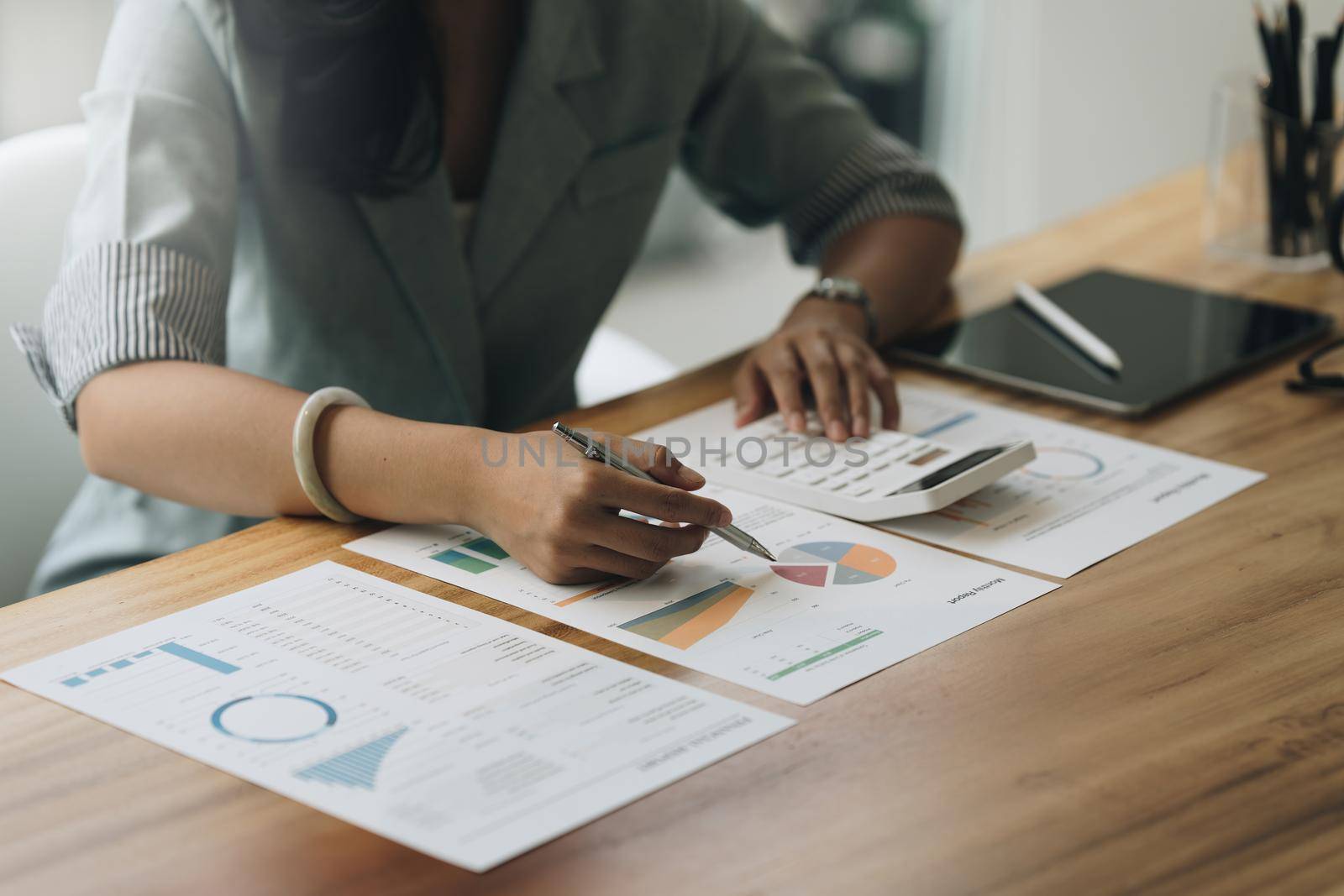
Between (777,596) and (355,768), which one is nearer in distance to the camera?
(355,768)

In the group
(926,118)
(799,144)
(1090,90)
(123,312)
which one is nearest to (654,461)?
(123,312)

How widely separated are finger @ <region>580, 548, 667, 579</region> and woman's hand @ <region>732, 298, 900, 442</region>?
0.24m

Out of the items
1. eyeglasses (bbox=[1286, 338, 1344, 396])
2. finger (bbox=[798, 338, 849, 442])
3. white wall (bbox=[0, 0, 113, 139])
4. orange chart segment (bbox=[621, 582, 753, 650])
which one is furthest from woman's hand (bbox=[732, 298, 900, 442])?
white wall (bbox=[0, 0, 113, 139])

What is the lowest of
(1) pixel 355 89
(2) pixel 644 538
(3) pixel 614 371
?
(3) pixel 614 371

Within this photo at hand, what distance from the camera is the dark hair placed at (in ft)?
3.33

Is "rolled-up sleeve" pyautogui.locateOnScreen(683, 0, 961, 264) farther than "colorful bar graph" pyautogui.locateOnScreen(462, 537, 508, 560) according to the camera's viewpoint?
Yes

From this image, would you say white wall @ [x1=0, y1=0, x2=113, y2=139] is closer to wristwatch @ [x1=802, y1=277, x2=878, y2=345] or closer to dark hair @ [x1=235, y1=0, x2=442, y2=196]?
dark hair @ [x1=235, y1=0, x2=442, y2=196]

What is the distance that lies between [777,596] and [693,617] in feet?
0.17

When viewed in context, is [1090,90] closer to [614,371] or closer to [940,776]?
[614,371]

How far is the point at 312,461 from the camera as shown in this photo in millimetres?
826

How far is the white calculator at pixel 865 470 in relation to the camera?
0.83 m

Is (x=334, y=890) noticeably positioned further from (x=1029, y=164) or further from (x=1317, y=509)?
(x=1029, y=164)

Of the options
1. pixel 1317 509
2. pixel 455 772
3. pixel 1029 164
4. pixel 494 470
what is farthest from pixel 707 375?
pixel 1029 164

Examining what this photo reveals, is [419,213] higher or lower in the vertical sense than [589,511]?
higher
